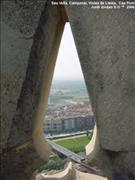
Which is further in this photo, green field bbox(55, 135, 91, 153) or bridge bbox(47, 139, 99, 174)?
green field bbox(55, 135, 91, 153)

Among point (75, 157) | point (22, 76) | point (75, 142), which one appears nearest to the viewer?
point (22, 76)

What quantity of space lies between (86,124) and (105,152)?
22.7m

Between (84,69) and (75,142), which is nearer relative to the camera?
(84,69)

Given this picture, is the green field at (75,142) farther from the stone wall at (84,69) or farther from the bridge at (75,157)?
the stone wall at (84,69)

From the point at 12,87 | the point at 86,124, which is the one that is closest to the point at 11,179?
the point at 12,87

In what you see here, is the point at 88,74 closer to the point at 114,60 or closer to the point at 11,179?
the point at 114,60

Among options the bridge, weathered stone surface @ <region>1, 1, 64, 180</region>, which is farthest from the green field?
weathered stone surface @ <region>1, 1, 64, 180</region>

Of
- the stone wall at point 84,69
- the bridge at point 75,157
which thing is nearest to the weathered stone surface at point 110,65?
the stone wall at point 84,69

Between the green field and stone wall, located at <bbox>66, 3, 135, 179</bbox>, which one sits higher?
stone wall, located at <bbox>66, 3, 135, 179</bbox>

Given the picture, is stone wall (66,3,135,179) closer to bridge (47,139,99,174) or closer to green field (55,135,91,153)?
bridge (47,139,99,174)

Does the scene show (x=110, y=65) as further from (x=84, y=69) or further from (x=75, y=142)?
(x=75, y=142)

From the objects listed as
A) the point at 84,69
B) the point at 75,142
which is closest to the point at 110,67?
the point at 84,69

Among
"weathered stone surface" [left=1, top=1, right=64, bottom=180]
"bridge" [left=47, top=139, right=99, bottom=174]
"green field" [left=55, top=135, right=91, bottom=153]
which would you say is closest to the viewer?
"weathered stone surface" [left=1, top=1, right=64, bottom=180]

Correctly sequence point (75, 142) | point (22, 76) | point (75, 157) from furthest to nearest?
point (75, 142)
point (75, 157)
point (22, 76)
